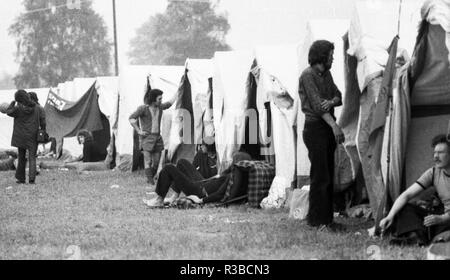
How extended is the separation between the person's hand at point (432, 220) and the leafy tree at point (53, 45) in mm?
46033

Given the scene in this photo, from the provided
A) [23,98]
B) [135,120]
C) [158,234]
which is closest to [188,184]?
[158,234]

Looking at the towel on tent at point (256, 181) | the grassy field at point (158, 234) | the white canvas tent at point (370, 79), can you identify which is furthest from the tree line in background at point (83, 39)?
the white canvas tent at point (370, 79)

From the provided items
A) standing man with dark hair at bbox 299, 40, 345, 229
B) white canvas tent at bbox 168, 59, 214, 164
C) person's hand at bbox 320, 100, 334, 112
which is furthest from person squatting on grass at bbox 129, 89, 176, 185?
person's hand at bbox 320, 100, 334, 112

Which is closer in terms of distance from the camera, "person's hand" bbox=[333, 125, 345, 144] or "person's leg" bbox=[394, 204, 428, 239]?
"person's leg" bbox=[394, 204, 428, 239]

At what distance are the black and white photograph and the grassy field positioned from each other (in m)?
0.02

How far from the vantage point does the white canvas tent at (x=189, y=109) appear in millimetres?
14133

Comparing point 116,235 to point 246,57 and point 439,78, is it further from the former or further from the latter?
point 246,57

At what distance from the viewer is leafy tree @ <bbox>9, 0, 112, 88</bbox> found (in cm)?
5066

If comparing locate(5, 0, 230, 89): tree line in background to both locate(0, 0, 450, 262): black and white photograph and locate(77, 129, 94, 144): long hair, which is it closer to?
locate(77, 129, 94, 144): long hair

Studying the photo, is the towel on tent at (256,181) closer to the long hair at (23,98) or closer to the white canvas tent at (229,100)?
the white canvas tent at (229,100)

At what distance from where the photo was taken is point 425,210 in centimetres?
617

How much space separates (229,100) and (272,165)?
7.95ft
